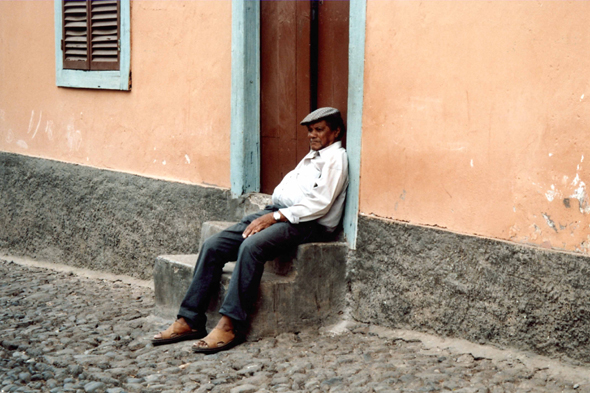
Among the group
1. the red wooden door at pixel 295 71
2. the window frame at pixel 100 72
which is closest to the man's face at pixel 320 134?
the red wooden door at pixel 295 71

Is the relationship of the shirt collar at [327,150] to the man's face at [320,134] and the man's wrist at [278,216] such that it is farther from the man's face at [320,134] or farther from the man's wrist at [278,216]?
the man's wrist at [278,216]

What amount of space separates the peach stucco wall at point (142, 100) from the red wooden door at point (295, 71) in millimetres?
319

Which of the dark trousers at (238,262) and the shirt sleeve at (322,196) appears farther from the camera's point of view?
the shirt sleeve at (322,196)

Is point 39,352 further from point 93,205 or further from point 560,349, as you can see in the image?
point 560,349

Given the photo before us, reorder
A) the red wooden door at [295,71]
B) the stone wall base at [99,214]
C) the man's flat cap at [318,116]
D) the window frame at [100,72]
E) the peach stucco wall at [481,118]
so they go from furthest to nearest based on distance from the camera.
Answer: the window frame at [100,72] → the stone wall base at [99,214] → the red wooden door at [295,71] → the man's flat cap at [318,116] → the peach stucco wall at [481,118]

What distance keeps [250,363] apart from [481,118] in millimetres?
1927

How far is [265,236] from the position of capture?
4.73 m

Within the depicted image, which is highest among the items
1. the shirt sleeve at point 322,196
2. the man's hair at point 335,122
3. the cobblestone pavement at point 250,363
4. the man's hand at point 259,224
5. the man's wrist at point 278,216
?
the man's hair at point 335,122

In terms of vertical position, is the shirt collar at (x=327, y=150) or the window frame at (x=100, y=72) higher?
the window frame at (x=100, y=72)

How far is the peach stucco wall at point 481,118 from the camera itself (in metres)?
3.92

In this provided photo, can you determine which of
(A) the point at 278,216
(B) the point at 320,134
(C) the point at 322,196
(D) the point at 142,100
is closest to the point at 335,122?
(B) the point at 320,134

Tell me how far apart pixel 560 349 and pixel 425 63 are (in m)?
1.82

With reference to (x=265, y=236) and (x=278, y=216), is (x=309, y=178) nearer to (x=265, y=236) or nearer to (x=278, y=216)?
(x=278, y=216)

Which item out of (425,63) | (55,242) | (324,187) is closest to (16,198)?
(55,242)
